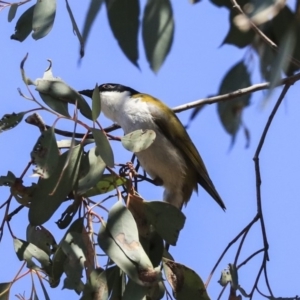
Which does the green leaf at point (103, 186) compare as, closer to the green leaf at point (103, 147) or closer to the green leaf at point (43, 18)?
the green leaf at point (103, 147)

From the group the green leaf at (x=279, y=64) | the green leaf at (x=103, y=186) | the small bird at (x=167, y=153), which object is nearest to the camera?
the green leaf at (x=279, y=64)

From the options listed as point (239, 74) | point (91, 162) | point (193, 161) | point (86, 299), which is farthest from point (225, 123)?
point (193, 161)

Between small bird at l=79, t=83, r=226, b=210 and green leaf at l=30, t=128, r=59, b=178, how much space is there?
134cm

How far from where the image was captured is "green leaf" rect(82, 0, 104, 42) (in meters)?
1.19

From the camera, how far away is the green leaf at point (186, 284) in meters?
2.18

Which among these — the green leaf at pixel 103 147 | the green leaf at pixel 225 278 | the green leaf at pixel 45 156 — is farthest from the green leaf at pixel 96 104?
the green leaf at pixel 225 278

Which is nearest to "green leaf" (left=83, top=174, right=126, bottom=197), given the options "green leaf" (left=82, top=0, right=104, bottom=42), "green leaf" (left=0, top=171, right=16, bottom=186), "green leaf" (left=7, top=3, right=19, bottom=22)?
"green leaf" (left=0, top=171, right=16, bottom=186)

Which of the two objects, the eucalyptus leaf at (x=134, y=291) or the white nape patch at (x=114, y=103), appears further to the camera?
the white nape patch at (x=114, y=103)

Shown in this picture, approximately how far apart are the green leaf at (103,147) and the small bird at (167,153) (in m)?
1.36

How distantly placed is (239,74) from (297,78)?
1.76 feet

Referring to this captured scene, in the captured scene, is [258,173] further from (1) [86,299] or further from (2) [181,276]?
(1) [86,299]

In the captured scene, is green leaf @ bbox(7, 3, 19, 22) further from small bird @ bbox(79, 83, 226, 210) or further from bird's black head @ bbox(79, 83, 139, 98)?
bird's black head @ bbox(79, 83, 139, 98)

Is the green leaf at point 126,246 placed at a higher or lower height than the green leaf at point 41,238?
lower

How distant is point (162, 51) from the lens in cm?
144
